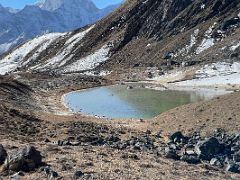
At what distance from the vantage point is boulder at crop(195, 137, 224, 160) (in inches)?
1410

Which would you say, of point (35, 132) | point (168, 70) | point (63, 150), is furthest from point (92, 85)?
point (63, 150)

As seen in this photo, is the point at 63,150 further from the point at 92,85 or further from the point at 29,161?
the point at 92,85

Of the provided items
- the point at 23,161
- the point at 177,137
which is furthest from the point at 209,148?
the point at 23,161

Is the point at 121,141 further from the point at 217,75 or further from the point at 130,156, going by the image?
the point at 217,75

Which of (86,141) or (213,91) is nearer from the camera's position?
(86,141)

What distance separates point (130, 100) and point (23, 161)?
225 feet

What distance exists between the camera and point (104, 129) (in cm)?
4844

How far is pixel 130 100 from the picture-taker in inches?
3659

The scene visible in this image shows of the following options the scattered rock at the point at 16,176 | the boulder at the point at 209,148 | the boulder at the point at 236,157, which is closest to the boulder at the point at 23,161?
the scattered rock at the point at 16,176

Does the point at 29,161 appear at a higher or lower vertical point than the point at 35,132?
lower

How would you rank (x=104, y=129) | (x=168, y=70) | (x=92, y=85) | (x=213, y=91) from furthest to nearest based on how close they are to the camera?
1. (x=168, y=70)
2. (x=92, y=85)
3. (x=213, y=91)
4. (x=104, y=129)

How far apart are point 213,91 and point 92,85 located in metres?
37.3

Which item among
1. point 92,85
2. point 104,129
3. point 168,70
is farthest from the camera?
point 168,70

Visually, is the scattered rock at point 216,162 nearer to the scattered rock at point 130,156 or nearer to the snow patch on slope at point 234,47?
the scattered rock at point 130,156
